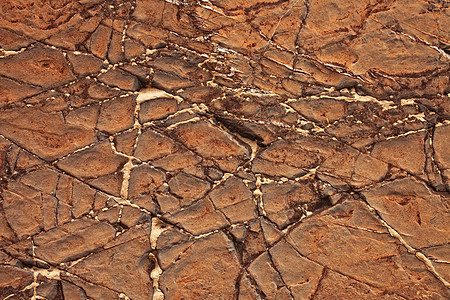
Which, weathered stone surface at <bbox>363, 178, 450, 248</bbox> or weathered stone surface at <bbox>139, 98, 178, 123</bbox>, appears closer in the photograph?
weathered stone surface at <bbox>363, 178, 450, 248</bbox>

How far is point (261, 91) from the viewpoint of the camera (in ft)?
7.92

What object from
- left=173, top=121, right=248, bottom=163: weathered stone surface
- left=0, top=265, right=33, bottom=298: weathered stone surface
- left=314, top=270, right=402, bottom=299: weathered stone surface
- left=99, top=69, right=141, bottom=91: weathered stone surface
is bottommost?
left=0, top=265, right=33, bottom=298: weathered stone surface

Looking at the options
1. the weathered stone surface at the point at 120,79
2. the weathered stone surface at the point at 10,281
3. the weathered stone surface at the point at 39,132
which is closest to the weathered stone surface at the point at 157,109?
the weathered stone surface at the point at 120,79

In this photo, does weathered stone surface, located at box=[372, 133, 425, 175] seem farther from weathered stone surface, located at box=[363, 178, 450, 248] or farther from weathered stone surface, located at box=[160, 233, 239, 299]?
weathered stone surface, located at box=[160, 233, 239, 299]

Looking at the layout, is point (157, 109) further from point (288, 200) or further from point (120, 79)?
point (288, 200)

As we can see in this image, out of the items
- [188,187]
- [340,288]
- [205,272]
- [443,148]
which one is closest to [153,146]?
[188,187]

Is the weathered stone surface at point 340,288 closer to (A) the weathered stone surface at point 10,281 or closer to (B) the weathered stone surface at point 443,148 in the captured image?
(B) the weathered stone surface at point 443,148

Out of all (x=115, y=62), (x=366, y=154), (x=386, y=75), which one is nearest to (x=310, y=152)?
(x=366, y=154)

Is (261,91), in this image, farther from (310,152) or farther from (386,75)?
(386,75)

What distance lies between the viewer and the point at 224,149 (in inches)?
94.0

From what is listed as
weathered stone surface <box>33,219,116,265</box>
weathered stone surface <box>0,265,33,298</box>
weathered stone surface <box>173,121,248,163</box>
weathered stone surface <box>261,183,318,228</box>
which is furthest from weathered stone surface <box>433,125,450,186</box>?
weathered stone surface <box>0,265,33,298</box>

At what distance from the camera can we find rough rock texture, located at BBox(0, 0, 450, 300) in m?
2.32

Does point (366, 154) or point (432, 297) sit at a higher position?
point (366, 154)

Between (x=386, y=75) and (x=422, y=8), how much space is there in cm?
42
